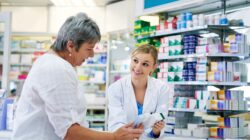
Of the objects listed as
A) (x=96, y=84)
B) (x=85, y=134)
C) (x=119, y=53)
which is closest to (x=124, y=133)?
(x=85, y=134)

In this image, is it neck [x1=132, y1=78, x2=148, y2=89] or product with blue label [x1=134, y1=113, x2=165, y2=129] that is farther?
neck [x1=132, y1=78, x2=148, y2=89]

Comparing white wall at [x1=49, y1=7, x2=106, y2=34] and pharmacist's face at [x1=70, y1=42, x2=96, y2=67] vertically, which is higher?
white wall at [x1=49, y1=7, x2=106, y2=34]

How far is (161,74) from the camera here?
16.2 ft

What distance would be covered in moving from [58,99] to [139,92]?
148cm

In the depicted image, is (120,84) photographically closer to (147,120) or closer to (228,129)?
(147,120)

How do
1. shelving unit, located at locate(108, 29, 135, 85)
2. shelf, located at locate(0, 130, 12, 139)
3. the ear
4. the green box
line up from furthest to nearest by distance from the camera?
shelving unit, located at locate(108, 29, 135, 85) → the green box → shelf, located at locate(0, 130, 12, 139) → the ear

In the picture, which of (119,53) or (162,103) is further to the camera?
A: (119,53)

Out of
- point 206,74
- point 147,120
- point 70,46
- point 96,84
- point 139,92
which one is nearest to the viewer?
point 70,46

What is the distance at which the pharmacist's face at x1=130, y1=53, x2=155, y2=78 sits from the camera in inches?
116

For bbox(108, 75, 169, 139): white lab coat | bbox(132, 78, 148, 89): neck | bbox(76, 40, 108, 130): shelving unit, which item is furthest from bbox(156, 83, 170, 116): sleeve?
bbox(76, 40, 108, 130): shelving unit

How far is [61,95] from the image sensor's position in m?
1.62

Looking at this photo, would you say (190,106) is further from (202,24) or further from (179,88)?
(202,24)

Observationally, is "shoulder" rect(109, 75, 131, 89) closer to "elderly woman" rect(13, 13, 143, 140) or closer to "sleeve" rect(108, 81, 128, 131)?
"sleeve" rect(108, 81, 128, 131)

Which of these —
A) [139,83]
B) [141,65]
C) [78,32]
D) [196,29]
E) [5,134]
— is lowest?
[5,134]
